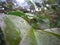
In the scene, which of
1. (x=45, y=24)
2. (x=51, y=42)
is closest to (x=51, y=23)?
(x=45, y=24)

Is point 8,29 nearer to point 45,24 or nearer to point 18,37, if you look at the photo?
point 18,37

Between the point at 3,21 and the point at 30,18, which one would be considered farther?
the point at 30,18

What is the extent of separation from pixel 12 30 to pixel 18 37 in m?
0.03

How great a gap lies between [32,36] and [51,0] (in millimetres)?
194

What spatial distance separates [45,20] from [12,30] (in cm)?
17

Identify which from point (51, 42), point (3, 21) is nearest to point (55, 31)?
point (51, 42)

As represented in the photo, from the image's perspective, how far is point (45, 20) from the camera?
0.58 metres

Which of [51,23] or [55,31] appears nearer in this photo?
[55,31]

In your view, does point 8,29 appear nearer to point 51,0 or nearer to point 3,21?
point 3,21

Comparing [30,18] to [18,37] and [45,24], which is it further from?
[18,37]

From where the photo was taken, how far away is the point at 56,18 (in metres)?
0.51

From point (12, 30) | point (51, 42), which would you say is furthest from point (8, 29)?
point (51, 42)

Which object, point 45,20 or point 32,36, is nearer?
point 32,36

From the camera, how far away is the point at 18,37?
1.42 ft
